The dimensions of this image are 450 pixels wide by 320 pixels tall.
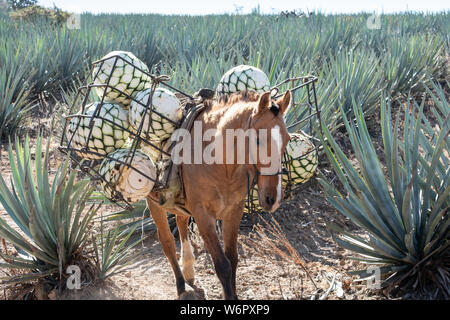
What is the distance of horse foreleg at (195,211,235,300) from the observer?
10.1 feet

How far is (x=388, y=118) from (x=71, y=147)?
7.22 feet

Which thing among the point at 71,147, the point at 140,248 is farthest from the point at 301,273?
the point at 71,147

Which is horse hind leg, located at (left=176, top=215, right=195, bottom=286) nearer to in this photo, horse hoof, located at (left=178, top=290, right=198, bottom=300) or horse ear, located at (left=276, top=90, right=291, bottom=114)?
horse hoof, located at (left=178, top=290, right=198, bottom=300)

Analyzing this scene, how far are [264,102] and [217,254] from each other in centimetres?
98

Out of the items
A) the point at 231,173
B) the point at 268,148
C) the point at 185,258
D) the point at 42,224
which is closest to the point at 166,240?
the point at 185,258

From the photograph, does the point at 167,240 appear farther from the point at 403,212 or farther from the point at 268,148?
the point at 403,212

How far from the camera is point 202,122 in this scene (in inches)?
124

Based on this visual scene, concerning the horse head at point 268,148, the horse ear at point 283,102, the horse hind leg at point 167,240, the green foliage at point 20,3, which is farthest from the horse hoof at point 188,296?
the green foliage at point 20,3

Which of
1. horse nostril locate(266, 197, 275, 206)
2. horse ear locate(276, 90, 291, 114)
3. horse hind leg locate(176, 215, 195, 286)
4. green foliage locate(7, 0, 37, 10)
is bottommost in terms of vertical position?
horse hind leg locate(176, 215, 195, 286)

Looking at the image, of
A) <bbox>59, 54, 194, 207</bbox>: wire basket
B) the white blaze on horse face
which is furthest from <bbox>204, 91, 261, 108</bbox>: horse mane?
the white blaze on horse face

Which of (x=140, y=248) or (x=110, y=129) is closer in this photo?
(x=110, y=129)

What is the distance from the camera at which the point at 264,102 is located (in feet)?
8.89
